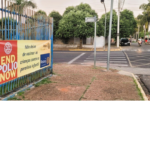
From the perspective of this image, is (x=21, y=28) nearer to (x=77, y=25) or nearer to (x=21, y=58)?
(x=21, y=58)

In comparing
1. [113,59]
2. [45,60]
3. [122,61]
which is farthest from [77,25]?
[45,60]

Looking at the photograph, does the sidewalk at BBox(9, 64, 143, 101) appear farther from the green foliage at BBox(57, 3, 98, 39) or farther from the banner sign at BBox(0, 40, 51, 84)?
the green foliage at BBox(57, 3, 98, 39)

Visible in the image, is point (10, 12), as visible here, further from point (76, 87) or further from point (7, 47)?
point (76, 87)

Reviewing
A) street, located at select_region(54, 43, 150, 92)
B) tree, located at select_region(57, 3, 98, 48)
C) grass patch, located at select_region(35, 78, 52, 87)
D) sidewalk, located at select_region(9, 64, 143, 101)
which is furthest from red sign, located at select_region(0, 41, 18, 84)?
tree, located at select_region(57, 3, 98, 48)

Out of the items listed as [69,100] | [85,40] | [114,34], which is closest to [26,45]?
[69,100]

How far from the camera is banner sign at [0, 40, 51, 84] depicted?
542 cm

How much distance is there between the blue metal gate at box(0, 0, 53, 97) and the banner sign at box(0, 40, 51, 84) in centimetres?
17

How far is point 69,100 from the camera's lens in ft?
19.4

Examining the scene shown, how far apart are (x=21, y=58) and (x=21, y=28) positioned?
0.88 meters

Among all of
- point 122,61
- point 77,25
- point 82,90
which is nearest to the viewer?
point 82,90

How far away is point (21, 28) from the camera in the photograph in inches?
245

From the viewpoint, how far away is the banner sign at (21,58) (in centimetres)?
542

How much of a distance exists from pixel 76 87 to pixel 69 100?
5.00 feet

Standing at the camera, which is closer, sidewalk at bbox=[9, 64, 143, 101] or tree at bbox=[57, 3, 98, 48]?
sidewalk at bbox=[9, 64, 143, 101]
